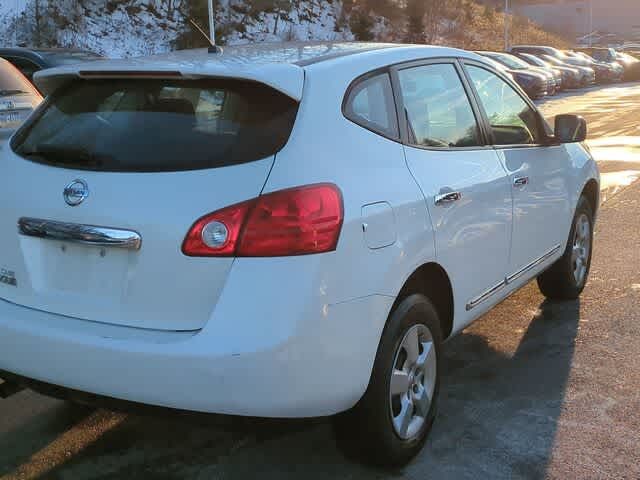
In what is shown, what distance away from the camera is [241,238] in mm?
2865

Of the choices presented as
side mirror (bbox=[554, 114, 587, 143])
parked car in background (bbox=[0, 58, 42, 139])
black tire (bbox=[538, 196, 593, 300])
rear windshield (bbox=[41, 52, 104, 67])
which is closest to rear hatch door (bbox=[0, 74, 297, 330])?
side mirror (bbox=[554, 114, 587, 143])

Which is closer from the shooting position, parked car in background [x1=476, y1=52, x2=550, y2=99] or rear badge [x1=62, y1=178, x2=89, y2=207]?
rear badge [x1=62, y1=178, x2=89, y2=207]

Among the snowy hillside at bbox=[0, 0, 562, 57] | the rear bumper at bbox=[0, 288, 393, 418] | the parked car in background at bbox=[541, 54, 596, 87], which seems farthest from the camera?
the parked car in background at bbox=[541, 54, 596, 87]

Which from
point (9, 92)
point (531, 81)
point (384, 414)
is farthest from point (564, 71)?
point (384, 414)

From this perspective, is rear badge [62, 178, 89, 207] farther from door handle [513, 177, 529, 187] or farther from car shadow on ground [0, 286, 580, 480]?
door handle [513, 177, 529, 187]

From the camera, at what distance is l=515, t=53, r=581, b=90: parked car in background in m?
29.2

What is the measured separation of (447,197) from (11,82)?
533 cm

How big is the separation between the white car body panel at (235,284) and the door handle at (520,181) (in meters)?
1.02

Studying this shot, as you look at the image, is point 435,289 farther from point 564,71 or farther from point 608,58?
point 608,58

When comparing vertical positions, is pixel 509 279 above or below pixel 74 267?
below

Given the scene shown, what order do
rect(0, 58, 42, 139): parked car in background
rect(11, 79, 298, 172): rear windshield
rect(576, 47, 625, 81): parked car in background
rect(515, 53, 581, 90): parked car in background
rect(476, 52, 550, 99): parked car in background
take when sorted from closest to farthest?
rect(11, 79, 298, 172): rear windshield
rect(0, 58, 42, 139): parked car in background
rect(476, 52, 550, 99): parked car in background
rect(515, 53, 581, 90): parked car in background
rect(576, 47, 625, 81): parked car in background

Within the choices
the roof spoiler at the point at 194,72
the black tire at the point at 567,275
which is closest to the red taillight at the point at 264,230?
the roof spoiler at the point at 194,72

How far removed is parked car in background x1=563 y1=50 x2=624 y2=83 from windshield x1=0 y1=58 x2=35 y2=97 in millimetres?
29475

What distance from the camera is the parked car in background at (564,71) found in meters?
29.2
